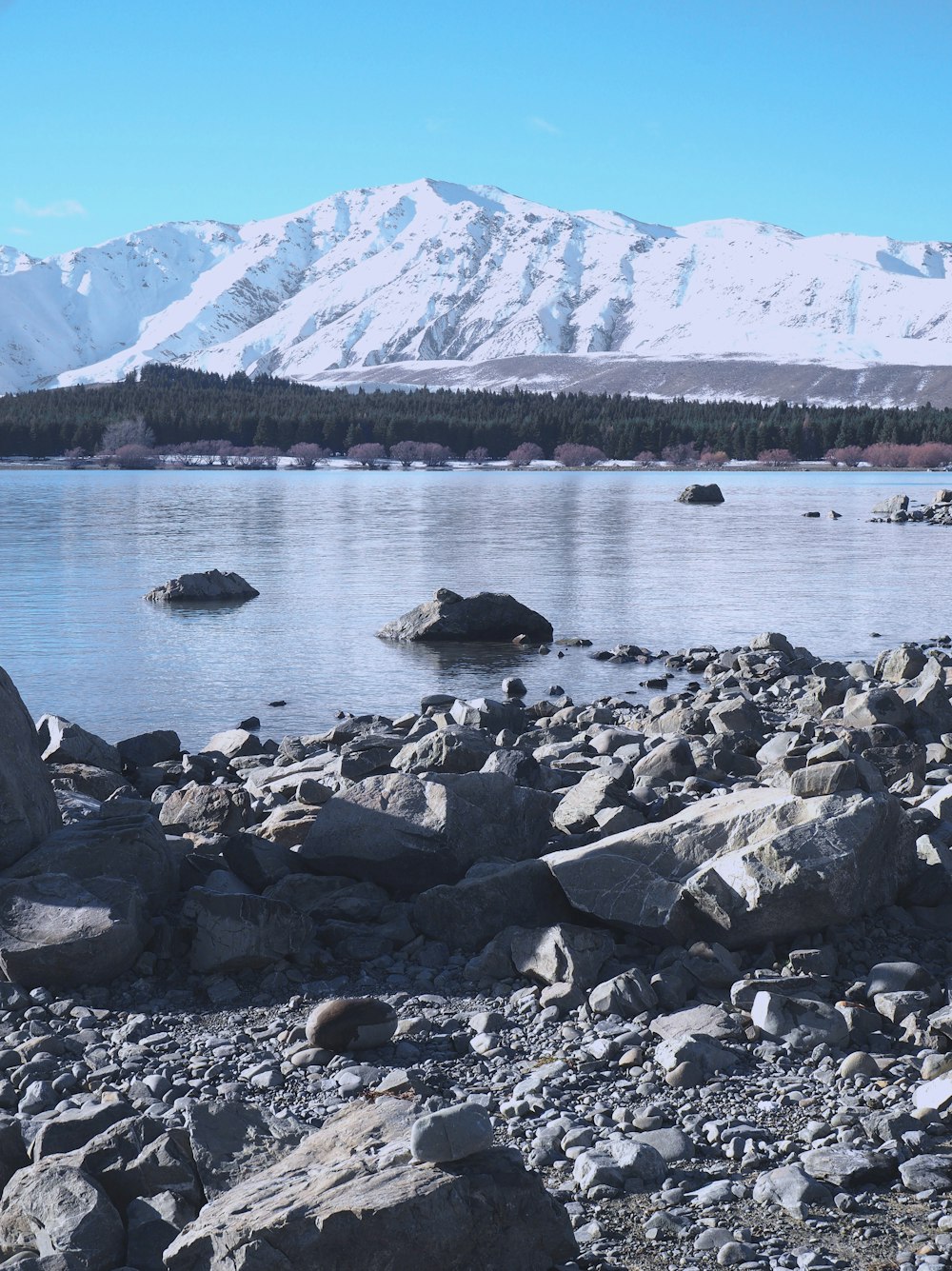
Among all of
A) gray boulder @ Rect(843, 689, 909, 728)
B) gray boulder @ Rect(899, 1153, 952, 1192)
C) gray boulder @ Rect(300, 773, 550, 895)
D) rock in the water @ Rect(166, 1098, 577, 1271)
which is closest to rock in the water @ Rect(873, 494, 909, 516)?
gray boulder @ Rect(843, 689, 909, 728)

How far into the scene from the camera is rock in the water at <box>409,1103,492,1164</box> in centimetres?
493

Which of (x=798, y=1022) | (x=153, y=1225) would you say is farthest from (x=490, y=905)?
(x=153, y=1225)

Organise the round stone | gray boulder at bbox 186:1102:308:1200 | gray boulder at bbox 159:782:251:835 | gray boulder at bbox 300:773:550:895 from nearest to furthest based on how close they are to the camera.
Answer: gray boulder at bbox 186:1102:308:1200, the round stone, gray boulder at bbox 300:773:550:895, gray boulder at bbox 159:782:251:835

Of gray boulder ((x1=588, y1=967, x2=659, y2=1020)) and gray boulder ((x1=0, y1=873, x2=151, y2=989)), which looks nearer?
gray boulder ((x1=588, y1=967, x2=659, y2=1020))

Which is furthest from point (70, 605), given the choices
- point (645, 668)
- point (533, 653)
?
point (645, 668)

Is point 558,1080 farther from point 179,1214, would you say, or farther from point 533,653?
point 533,653

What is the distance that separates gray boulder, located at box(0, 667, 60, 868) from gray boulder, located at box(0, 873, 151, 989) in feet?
1.80

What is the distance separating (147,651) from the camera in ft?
80.3

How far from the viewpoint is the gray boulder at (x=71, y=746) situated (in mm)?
13625

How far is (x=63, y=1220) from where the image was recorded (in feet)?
17.0

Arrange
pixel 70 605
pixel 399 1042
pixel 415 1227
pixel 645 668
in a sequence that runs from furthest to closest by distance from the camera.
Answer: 1. pixel 70 605
2. pixel 645 668
3. pixel 399 1042
4. pixel 415 1227

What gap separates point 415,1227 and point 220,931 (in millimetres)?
3833

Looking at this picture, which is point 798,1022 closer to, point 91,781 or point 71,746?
point 91,781

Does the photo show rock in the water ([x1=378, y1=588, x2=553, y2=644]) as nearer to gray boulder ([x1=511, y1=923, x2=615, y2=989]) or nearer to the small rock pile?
gray boulder ([x1=511, y1=923, x2=615, y2=989])
